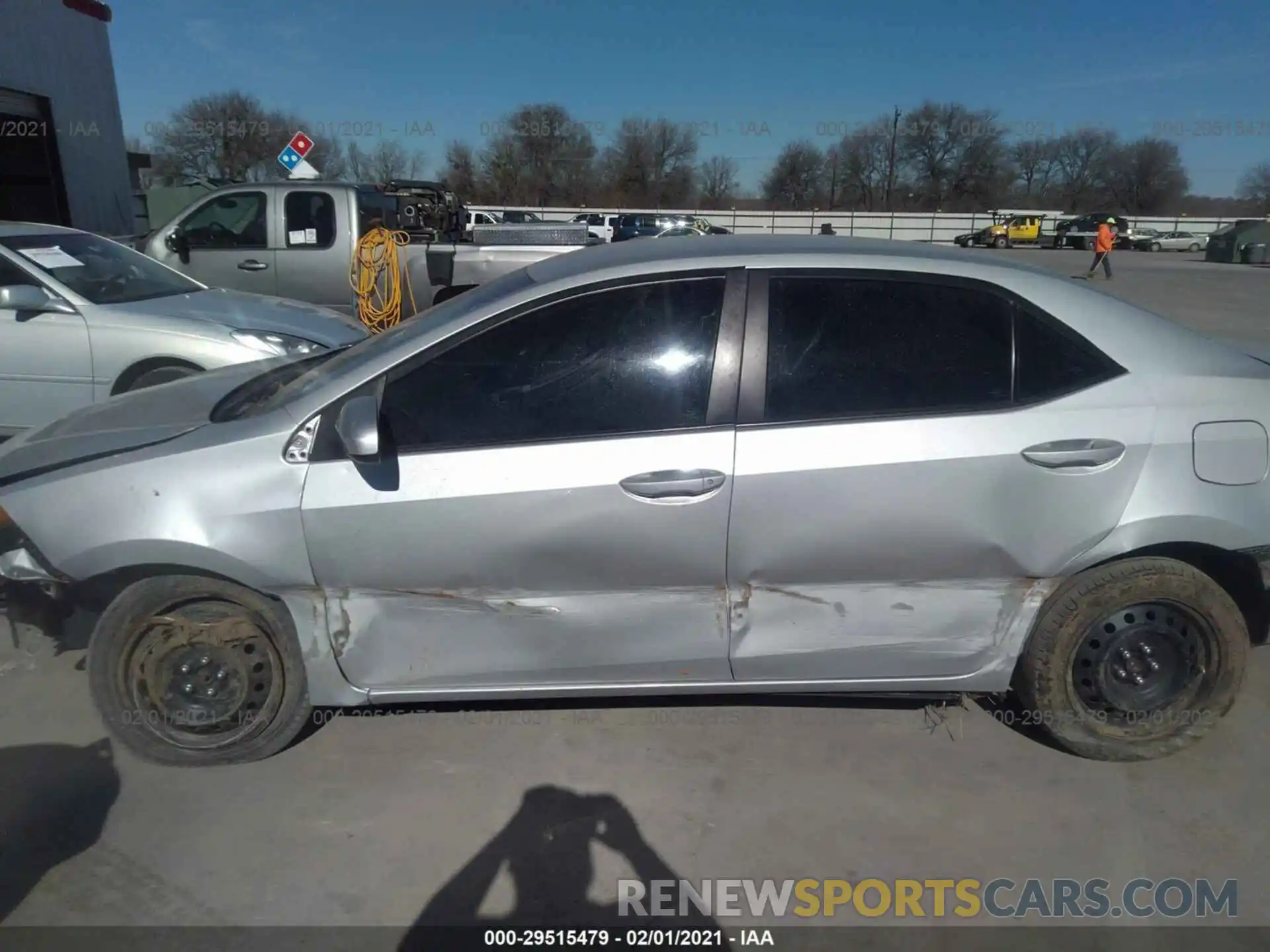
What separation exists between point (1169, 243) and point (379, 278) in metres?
49.7

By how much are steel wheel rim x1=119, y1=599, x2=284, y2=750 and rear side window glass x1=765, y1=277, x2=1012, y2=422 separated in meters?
1.91

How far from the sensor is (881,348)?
2754mm

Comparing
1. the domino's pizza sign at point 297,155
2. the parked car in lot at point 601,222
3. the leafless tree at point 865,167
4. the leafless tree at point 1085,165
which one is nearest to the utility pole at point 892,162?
the leafless tree at point 865,167

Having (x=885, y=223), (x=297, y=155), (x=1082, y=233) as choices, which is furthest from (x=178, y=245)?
(x=1082, y=233)

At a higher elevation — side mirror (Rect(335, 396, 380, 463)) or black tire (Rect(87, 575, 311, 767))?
side mirror (Rect(335, 396, 380, 463))

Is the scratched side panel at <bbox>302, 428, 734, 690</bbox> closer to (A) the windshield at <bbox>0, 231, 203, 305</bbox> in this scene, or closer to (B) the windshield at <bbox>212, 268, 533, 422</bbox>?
(B) the windshield at <bbox>212, 268, 533, 422</bbox>

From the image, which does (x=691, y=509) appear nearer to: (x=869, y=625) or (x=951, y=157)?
(x=869, y=625)

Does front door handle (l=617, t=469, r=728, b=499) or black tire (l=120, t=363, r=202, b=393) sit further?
black tire (l=120, t=363, r=202, b=393)

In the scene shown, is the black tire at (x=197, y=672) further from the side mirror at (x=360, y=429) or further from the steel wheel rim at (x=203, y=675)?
the side mirror at (x=360, y=429)

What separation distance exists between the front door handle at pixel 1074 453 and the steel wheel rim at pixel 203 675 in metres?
2.61

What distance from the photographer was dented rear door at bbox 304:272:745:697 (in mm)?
2615

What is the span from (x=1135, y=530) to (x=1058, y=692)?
2.04ft

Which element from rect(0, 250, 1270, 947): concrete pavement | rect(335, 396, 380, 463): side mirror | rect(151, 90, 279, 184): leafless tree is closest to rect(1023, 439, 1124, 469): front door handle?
rect(0, 250, 1270, 947): concrete pavement

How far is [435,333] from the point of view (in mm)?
2758
